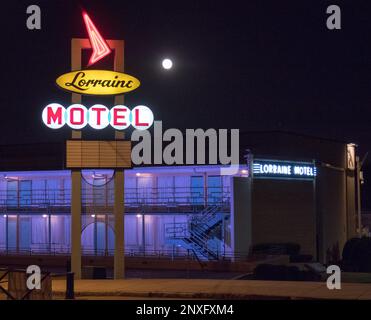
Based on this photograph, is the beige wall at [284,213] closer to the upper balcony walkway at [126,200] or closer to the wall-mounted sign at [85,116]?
the upper balcony walkway at [126,200]

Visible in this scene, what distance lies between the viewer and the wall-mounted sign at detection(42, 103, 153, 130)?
82.9 feet

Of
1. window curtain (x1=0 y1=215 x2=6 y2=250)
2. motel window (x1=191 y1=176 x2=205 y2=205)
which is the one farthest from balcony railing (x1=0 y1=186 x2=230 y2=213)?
window curtain (x1=0 y1=215 x2=6 y2=250)

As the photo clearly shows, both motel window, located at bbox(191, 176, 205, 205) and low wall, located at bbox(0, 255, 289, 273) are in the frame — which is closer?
low wall, located at bbox(0, 255, 289, 273)

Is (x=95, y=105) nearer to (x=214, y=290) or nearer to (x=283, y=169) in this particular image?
(x=214, y=290)

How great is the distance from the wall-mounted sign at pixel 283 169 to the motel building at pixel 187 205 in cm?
6

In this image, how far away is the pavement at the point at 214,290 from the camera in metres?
18.6

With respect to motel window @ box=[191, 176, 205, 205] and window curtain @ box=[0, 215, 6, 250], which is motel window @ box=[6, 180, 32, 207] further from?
motel window @ box=[191, 176, 205, 205]

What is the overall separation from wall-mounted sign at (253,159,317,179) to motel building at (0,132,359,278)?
0.06 m

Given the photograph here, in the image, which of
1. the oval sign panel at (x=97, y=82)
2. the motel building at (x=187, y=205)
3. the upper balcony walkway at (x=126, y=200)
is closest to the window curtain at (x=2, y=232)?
the motel building at (x=187, y=205)

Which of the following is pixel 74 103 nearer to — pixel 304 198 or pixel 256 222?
pixel 256 222

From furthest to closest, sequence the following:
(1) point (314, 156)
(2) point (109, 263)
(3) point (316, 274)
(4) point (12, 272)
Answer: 1. (1) point (314, 156)
2. (2) point (109, 263)
3. (3) point (316, 274)
4. (4) point (12, 272)

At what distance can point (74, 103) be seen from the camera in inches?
1001
